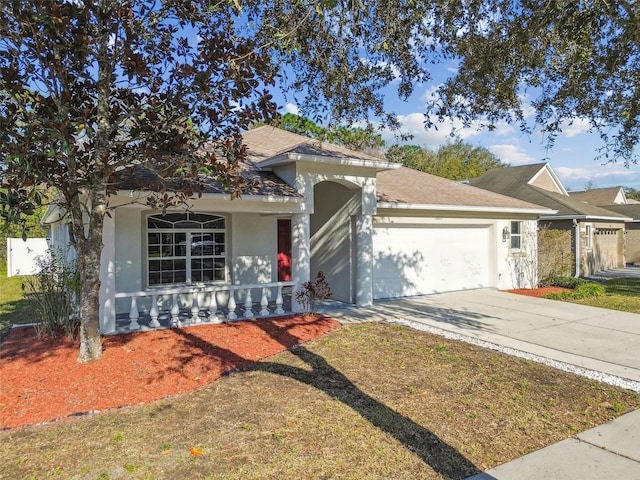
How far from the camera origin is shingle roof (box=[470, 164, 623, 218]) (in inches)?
863

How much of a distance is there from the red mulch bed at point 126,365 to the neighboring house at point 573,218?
14.6 metres

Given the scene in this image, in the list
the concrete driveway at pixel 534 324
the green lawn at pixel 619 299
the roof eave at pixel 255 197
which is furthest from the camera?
the green lawn at pixel 619 299

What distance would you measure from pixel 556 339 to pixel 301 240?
5.79 meters

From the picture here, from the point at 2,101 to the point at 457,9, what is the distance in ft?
24.6

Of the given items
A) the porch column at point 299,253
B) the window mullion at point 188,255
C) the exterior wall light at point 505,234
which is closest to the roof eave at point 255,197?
the porch column at point 299,253

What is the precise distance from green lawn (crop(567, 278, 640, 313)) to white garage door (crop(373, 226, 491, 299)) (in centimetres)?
341

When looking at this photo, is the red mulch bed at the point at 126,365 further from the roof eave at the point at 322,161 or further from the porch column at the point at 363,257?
the roof eave at the point at 322,161

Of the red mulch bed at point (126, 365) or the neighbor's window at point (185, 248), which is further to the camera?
the neighbor's window at point (185, 248)

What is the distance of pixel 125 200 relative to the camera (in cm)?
863

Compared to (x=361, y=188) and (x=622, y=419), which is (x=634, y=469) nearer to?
(x=622, y=419)

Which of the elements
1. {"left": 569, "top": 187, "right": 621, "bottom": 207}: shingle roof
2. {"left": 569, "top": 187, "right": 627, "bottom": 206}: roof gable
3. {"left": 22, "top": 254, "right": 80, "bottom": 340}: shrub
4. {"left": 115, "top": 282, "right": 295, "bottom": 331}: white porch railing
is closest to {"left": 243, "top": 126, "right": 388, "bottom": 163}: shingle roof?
{"left": 115, "top": 282, "right": 295, "bottom": 331}: white porch railing

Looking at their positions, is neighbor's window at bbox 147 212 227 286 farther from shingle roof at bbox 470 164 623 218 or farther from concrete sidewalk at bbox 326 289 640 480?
shingle roof at bbox 470 164 623 218

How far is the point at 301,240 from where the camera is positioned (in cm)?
1060

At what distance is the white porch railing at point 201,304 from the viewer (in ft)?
29.6
